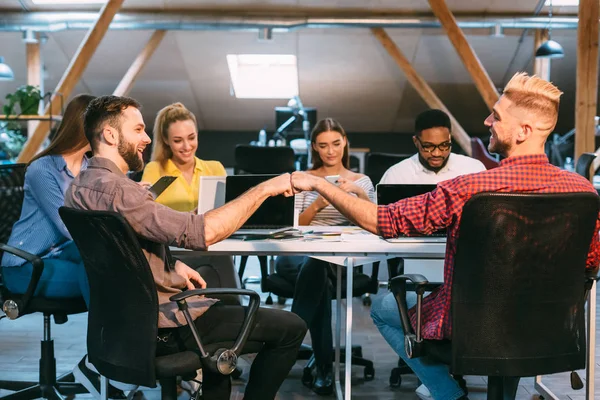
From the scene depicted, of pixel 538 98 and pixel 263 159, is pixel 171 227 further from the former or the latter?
pixel 263 159

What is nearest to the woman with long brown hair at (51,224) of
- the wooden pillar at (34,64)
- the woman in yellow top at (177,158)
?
the woman in yellow top at (177,158)

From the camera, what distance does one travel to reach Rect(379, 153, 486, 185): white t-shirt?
4.17 m

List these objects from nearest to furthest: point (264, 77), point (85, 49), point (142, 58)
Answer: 1. point (85, 49)
2. point (142, 58)
3. point (264, 77)

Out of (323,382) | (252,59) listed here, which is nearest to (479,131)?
(252,59)

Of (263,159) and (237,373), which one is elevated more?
(263,159)

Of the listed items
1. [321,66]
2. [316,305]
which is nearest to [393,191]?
[316,305]

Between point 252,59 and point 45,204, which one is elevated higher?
point 252,59

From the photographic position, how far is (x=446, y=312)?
7.27 ft

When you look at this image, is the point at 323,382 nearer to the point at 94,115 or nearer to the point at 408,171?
the point at 408,171

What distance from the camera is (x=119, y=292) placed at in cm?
Answer: 221

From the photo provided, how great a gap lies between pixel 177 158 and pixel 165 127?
0.17m

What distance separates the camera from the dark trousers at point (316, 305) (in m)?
3.55

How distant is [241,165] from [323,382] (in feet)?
10.1

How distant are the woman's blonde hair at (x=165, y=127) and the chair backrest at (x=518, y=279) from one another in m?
2.19
